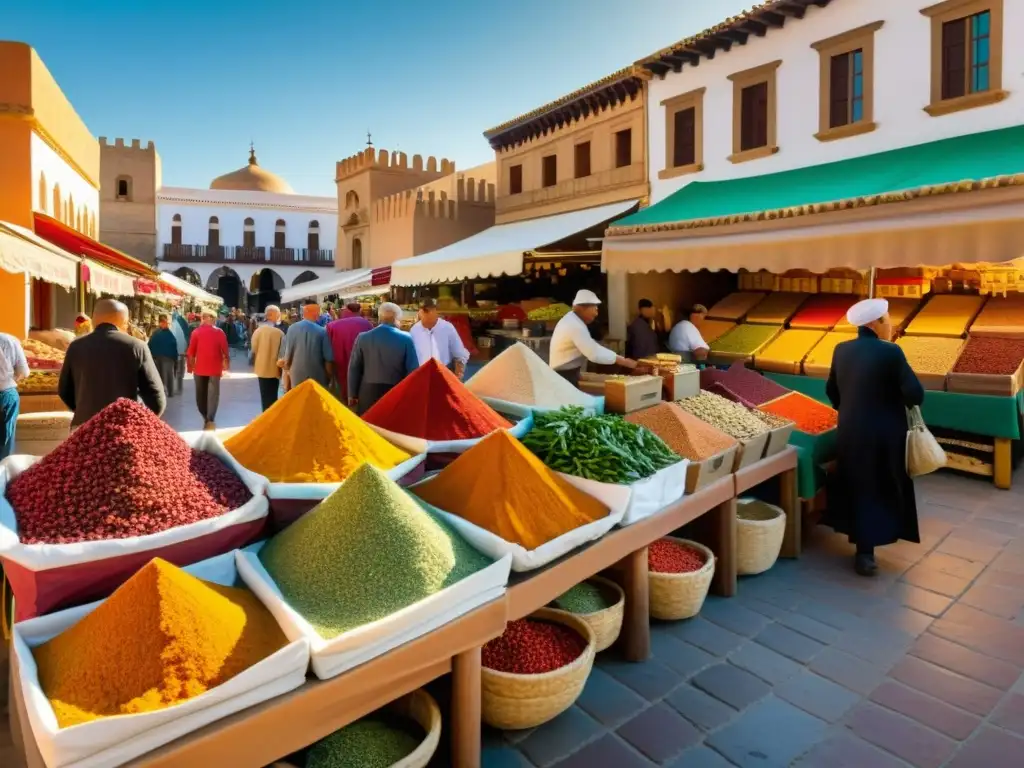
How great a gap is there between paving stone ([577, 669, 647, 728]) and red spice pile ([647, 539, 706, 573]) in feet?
2.06

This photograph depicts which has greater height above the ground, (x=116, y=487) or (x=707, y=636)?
(x=116, y=487)

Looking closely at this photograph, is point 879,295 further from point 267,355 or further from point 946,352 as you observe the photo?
point 267,355

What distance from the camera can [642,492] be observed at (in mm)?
2639

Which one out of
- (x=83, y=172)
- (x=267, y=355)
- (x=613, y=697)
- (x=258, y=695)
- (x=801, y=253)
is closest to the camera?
(x=258, y=695)

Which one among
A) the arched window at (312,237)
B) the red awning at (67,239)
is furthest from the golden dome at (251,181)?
the red awning at (67,239)

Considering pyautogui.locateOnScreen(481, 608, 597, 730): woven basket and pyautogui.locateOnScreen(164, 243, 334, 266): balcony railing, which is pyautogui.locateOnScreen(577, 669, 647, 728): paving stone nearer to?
pyautogui.locateOnScreen(481, 608, 597, 730): woven basket

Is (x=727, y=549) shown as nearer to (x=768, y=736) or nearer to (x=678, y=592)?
(x=678, y=592)

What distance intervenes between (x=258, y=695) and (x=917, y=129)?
8.29 metres

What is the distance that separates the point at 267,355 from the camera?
7062 millimetres

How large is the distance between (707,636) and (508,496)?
1283 mm

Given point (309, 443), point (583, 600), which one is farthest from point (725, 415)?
point (309, 443)

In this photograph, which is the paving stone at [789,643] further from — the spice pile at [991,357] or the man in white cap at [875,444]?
the spice pile at [991,357]

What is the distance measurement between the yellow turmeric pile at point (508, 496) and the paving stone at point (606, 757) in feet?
2.19

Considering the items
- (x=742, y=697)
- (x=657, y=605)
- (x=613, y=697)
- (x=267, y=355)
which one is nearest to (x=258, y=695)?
(x=613, y=697)
